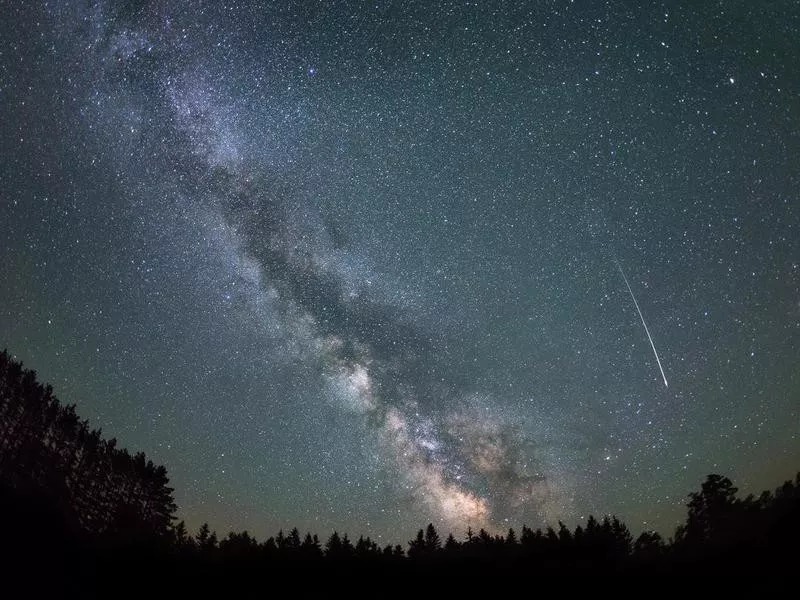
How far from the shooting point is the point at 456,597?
23.3m

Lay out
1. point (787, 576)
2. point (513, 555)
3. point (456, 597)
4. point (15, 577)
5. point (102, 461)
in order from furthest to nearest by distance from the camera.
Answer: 1. point (102, 461)
2. point (513, 555)
3. point (456, 597)
4. point (787, 576)
5. point (15, 577)

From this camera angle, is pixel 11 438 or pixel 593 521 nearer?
pixel 11 438

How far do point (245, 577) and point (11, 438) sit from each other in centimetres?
2625

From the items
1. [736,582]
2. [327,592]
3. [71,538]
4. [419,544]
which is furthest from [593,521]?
[71,538]

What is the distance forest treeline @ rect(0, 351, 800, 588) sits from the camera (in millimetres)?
21891

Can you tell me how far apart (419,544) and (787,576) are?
95.0 feet

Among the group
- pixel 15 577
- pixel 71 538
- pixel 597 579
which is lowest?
pixel 15 577

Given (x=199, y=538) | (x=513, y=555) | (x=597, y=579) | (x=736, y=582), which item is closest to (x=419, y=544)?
(x=513, y=555)

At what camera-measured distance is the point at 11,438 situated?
3994 centimetres

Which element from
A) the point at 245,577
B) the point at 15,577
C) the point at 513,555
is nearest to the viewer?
the point at 15,577

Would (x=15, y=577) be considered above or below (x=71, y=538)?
below

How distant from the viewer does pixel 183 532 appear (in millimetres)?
51562

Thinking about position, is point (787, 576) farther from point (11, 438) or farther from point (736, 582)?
point (11, 438)

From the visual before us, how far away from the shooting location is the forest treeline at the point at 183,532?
21.9 meters
